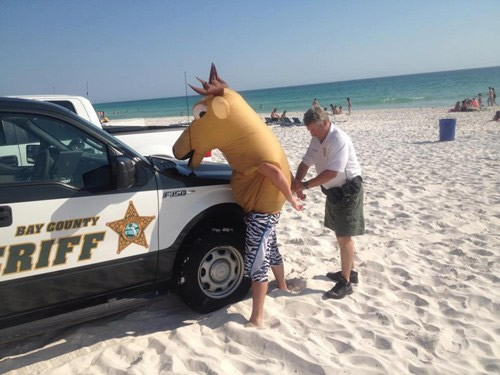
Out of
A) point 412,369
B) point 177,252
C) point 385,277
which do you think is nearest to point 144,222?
point 177,252

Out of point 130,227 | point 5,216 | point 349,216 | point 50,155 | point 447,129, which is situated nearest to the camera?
point 5,216

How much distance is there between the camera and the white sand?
289 cm

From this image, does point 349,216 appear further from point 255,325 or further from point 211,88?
point 211,88

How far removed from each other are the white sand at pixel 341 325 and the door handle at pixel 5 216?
111cm

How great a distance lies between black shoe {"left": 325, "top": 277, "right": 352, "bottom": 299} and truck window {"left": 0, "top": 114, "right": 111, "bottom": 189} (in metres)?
2.25

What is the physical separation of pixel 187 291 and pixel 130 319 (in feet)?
1.96

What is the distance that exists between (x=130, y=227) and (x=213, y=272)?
3.01ft

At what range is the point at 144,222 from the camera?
3.13 metres

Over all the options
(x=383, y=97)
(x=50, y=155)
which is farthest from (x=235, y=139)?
(x=383, y=97)

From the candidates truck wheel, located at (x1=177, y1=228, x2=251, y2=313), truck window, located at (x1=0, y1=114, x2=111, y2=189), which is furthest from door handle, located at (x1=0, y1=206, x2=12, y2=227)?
truck wheel, located at (x1=177, y1=228, x2=251, y2=313)

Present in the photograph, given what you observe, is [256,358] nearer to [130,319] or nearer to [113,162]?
[130,319]

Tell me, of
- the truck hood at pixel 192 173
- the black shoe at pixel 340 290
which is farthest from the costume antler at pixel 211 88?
the black shoe at pixel 340 290

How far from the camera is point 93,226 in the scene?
2896 mm

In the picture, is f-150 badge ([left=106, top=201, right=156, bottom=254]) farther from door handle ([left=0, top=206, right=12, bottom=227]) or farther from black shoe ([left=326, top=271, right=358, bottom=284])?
black shoe ([left=326, top=271, right=358, bottom=284])
